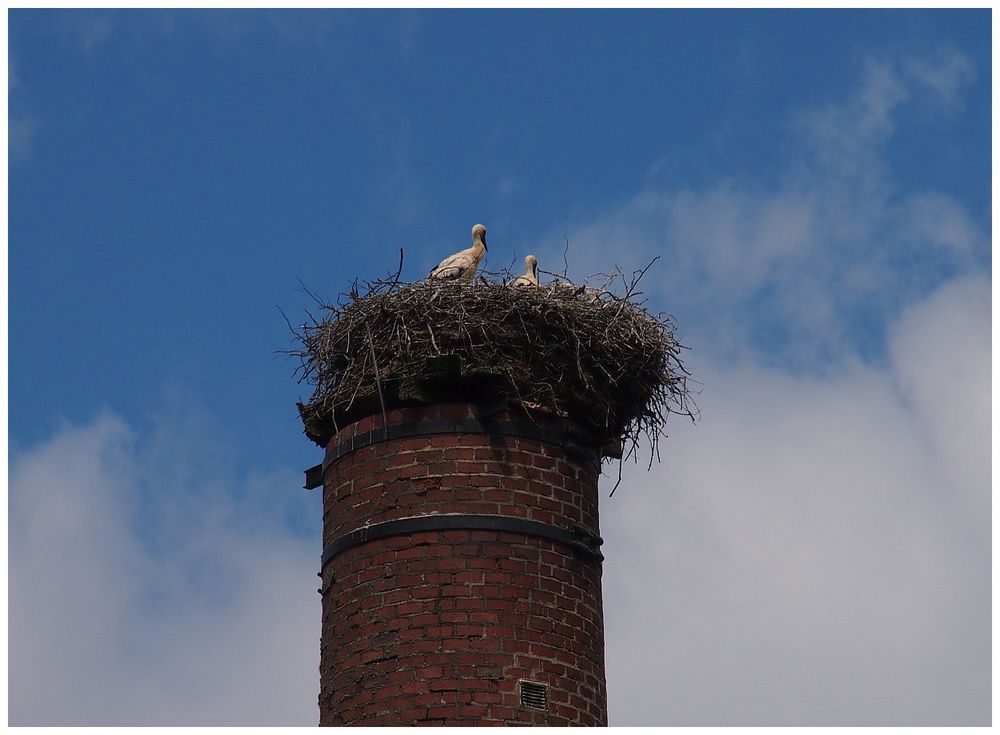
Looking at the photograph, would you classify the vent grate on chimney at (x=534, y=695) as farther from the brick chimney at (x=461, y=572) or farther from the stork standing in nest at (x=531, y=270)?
the stork standing in nest at (x=531, y=270)

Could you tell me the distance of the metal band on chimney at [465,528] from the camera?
13.9 m

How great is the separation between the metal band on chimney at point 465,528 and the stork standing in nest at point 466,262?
123 inches

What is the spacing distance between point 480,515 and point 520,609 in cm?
78

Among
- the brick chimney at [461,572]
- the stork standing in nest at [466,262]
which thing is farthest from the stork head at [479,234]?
the brick chimney at [461,572]

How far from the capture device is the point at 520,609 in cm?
1364

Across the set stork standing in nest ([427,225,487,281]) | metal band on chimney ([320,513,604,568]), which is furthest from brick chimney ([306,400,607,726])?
stork standing in nest ([427,225,487,281])

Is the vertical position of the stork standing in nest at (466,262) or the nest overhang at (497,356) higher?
the stork standing in nest at (466,262)

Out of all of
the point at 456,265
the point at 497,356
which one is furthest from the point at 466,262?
the point at 497,356

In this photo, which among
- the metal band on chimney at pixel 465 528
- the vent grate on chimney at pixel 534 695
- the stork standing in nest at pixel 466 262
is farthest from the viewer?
the stork standing in nest at pixel 466 262

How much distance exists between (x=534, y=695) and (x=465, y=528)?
1.35 metres

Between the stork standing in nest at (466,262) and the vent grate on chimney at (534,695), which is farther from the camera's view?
the stork standing in nest at (466,262)

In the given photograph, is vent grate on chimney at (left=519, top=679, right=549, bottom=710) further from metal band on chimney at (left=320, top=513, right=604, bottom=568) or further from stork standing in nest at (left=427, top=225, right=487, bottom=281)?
stork standing in nest at (left=427, top=225, right=487, bottom=281)

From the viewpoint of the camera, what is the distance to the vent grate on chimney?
13.3 m

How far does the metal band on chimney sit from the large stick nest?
3.20 ft
